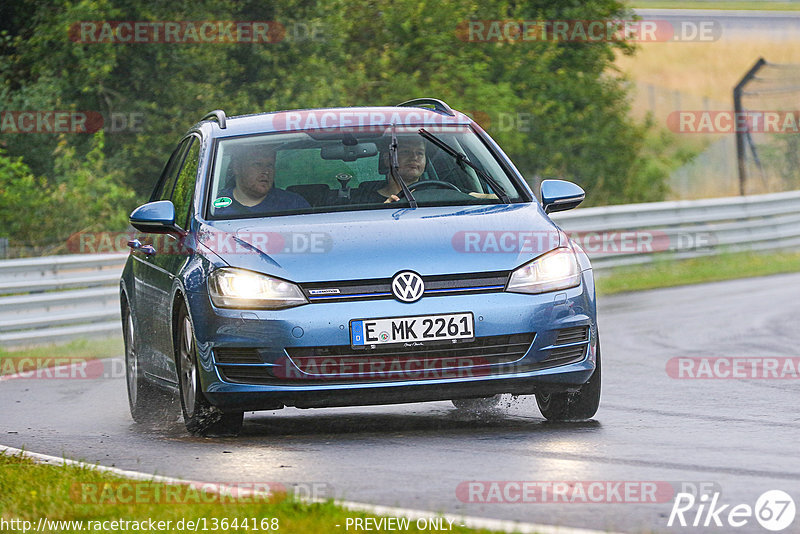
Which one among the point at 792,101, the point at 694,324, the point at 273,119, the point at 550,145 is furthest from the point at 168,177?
the point at 792,101

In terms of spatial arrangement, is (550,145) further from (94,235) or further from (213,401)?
(213,401)

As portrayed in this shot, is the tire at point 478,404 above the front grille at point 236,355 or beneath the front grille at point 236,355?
beneath

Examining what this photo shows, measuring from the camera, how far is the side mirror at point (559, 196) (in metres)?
8.76

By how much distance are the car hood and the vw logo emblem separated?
32 millimetres

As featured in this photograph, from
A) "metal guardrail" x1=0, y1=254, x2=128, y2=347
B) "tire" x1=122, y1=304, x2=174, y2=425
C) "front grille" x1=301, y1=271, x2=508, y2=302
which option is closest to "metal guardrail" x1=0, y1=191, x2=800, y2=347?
"metal guardrail" x1=0, y1=254, x2=128, y2=347

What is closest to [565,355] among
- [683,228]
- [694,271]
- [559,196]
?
[559,196]

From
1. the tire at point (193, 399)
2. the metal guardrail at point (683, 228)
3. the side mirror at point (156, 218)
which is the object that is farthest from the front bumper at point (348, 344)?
the metal guardrail at point (683, 228)

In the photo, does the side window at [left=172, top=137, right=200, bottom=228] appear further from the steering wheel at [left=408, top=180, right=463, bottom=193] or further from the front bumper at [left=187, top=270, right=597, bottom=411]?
the steering wheel at [left=408, top=180, right=463, bottom=193]

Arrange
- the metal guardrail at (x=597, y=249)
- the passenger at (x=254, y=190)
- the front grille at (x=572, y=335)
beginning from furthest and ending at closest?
the metal guardrail at (x=597, y=249), the passenger at (x=254, y=190), the front grille at (x=572, y=335)

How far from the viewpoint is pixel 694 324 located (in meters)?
14.6

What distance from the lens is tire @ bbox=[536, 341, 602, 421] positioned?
827cm

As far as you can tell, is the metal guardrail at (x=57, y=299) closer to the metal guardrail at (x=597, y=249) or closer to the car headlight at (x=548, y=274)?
the metal guardrail at (x=597, y=249)

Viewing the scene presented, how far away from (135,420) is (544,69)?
744 inches

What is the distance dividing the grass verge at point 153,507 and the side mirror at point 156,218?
6.86 ft
